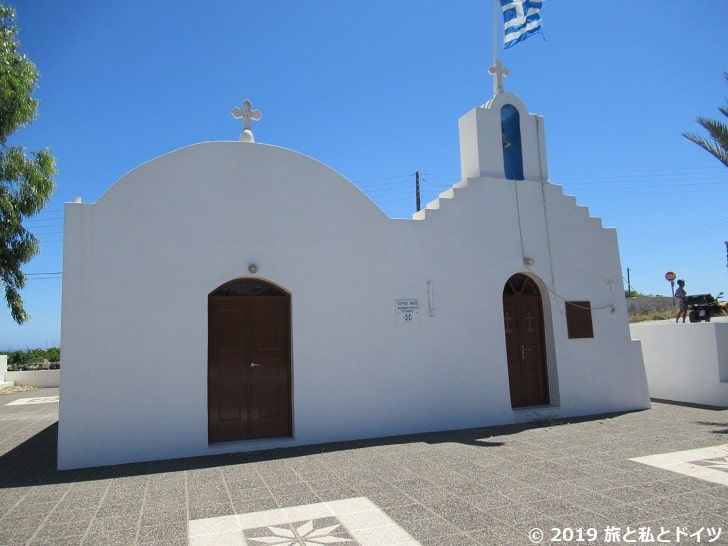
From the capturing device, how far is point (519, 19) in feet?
32.3

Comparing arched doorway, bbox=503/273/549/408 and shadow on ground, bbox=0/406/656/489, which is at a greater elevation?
arched doorway, bbox=503/273/549/408

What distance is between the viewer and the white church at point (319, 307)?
7.07 metres

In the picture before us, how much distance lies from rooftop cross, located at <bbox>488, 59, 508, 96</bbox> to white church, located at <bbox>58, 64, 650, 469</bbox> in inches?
10.9

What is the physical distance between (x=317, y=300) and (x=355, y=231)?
4.33ft

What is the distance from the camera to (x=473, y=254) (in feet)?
30.2

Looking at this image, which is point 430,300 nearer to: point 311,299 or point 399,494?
point 311,299

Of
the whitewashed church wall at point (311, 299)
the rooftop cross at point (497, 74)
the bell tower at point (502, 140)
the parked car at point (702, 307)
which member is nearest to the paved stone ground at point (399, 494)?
the whitewashed church wall at point (311, 299)

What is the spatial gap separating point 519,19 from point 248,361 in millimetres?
8145

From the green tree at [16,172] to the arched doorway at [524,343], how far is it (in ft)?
43.2

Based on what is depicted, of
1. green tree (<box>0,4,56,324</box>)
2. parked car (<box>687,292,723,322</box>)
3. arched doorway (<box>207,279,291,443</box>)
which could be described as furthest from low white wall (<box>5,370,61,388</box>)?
parked car (<box>687,292,723,322</box>)

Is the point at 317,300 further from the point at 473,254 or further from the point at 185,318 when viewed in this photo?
the point at 473,254

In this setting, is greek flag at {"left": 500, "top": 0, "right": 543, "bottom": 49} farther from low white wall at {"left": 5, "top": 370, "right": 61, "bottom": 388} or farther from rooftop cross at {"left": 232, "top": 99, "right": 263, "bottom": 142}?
low white wall at {"left": 5, "top": 370, "right": 61, "bottom": 388}

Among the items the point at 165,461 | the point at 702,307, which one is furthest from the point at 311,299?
the point at 702,307

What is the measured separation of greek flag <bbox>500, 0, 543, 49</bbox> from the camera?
31.7ft
